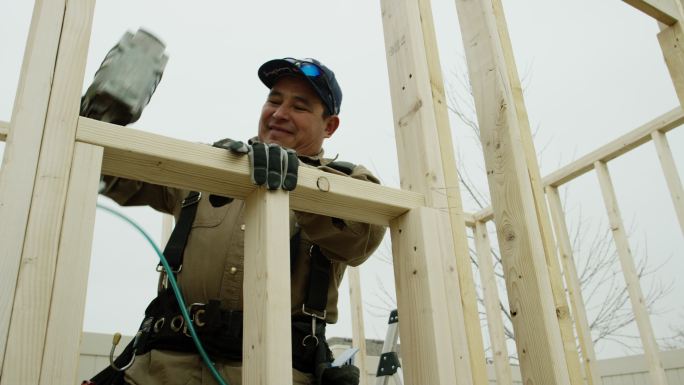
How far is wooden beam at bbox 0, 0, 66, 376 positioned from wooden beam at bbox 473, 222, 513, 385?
4584 millimetres

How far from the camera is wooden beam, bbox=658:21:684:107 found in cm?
275

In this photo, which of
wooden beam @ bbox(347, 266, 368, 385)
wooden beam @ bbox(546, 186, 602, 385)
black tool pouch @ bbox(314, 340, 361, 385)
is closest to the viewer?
black tool pouch @ bbox(314, 340, 361, 385)

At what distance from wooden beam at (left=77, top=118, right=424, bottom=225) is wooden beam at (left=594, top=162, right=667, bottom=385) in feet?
12.0

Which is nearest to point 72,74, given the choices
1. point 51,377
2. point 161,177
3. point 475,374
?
point 161,177

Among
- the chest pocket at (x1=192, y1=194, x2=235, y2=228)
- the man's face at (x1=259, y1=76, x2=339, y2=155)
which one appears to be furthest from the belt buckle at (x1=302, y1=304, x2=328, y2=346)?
the man's face at (x1=259, y1=76, x2=339, y2=155)

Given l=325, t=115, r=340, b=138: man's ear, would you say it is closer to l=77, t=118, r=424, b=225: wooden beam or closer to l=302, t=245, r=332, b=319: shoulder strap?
l=302, t=245, r=332, b=319: shoulder strap

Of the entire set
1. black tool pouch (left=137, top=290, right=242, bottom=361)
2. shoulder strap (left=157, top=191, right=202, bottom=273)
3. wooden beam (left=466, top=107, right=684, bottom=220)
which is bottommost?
black tool pouch (left=137, top=290, right=242, bottom=361)

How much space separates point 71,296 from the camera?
93 cm

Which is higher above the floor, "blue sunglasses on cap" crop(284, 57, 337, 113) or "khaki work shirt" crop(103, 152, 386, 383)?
"blue sunglasses on cap" crop(284, 57, 337, 113)

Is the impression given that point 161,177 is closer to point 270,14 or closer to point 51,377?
point 51,377

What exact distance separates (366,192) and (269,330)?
43cm

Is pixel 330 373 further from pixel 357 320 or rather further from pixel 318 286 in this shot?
pixel 357 320

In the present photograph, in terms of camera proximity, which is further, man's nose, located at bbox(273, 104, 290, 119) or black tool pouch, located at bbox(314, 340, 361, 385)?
man's nose, located at bbox(273, 104, 290, 119)

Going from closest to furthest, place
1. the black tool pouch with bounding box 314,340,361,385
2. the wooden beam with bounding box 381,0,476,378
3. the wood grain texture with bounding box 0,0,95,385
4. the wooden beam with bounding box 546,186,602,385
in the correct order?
the wood grain texture with bounding box 0,0,95,385, the wooden beam with bounding box 381,0,476,378, the black tool pouch with bounding box 314,340,361,385, the wooden beam with bounding box 546,186,602,385
